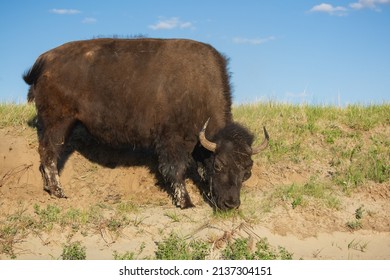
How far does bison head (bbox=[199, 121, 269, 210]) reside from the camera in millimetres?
8195

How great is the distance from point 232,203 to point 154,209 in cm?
131

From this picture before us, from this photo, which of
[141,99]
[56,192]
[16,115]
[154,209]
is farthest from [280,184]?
[16,115]

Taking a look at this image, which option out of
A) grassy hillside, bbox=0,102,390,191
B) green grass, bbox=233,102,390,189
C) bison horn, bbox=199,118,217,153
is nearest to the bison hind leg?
grassy hillside, bbox=0,102,390,191

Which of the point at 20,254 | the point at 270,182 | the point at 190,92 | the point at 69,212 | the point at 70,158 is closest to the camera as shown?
the point at 20,254

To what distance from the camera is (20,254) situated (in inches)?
280

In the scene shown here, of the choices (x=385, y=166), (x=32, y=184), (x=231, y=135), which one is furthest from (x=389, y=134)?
(x=32, y=184)

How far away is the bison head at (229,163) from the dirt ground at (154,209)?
31 centimetres

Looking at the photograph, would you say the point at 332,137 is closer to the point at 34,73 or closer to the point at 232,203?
the point at 232,203

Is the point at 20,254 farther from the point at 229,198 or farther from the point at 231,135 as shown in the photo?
the point at 231,135

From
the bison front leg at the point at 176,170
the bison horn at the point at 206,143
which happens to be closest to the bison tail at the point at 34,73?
the bison front leg at the point at 176,170

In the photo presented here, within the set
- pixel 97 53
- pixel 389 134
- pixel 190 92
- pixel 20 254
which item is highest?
pixel 97 53

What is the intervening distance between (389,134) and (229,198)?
4672mm

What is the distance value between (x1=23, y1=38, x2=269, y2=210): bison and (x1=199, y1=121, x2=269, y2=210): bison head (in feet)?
0.92

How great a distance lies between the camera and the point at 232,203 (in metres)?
8.10
